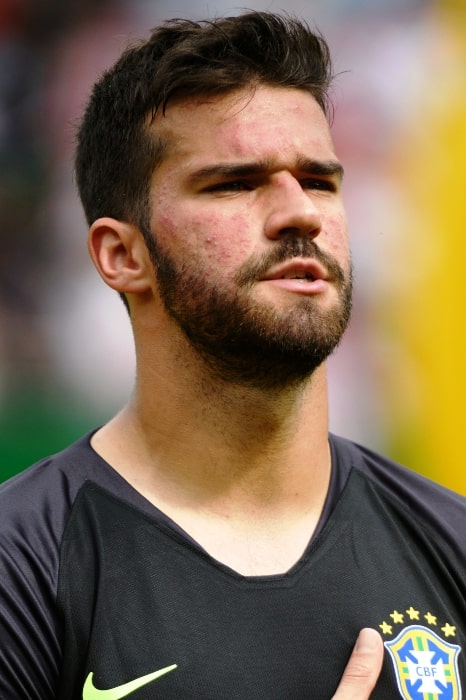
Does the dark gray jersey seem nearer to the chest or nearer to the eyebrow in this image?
the chest

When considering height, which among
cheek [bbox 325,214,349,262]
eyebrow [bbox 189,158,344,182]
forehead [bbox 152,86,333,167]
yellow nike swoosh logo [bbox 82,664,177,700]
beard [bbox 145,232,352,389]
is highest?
forehead [bbox 152,86,333,167]

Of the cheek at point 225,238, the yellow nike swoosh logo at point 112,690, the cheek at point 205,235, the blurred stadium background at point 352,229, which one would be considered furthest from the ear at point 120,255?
the blurred stadium background at point 352,229

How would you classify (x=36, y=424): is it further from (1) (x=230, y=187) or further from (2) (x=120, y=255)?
(1) (x=230, y=187)

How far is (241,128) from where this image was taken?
100 inches

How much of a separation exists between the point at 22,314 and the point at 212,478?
260 centimetres

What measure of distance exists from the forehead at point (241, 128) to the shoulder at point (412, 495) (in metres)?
0.80

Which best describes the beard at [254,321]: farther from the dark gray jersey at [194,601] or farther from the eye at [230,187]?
the dark gray jersey at [194,601]

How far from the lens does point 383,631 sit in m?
2.36

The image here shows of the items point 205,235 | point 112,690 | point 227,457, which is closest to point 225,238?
point 205,235

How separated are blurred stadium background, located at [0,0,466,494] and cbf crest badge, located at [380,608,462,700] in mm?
2618

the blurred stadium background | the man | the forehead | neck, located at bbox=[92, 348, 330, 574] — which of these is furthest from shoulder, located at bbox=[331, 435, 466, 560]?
the blurred stadium background

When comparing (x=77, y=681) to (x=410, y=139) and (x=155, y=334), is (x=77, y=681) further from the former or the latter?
(x=410, y=139)

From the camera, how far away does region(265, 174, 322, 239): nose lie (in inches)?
96.0

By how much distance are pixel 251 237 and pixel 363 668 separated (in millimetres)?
995
